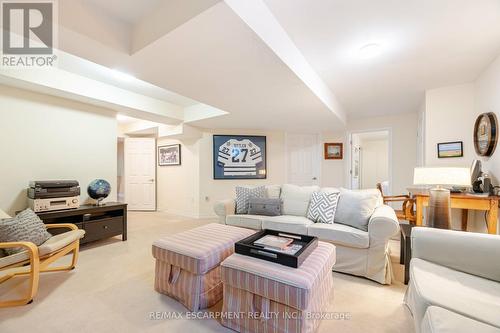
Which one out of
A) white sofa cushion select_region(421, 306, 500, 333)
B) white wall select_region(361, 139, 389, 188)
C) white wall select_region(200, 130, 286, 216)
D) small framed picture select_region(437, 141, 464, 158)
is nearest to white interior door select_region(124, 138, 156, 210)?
white wall select_region(200, 130, 286, 216)

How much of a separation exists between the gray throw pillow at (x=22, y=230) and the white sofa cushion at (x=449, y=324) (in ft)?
9.47

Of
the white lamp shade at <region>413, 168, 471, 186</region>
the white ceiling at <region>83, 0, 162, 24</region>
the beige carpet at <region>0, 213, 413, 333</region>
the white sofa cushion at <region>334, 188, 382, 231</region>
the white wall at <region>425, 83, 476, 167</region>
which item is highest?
the white ceiling at <region>83, 0, 162, 24</region>

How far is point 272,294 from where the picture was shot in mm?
1284

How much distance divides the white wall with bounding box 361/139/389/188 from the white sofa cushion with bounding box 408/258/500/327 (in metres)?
6.77

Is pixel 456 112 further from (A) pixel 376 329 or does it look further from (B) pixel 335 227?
(A) pixel 376 329

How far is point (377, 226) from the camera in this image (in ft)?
6.68

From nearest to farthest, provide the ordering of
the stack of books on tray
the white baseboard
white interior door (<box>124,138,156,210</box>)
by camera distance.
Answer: the stack of books on tray, the white baseboard, white interior door (<box>124,138,156,210</box>)

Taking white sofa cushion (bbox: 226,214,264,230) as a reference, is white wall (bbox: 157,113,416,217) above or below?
above

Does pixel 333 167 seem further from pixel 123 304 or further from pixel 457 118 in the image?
pixel 123 304

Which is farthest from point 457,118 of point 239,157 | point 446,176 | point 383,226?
point 239,157

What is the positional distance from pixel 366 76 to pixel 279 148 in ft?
8.89

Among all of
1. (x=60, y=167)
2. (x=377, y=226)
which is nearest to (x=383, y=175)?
(x=377, y=226)

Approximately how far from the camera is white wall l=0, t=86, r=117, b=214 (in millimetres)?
2586

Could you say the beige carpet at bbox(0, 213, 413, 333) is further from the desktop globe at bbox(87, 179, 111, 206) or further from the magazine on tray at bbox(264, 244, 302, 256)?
the desktop globe at bbox(87, 179, 111, 206)
